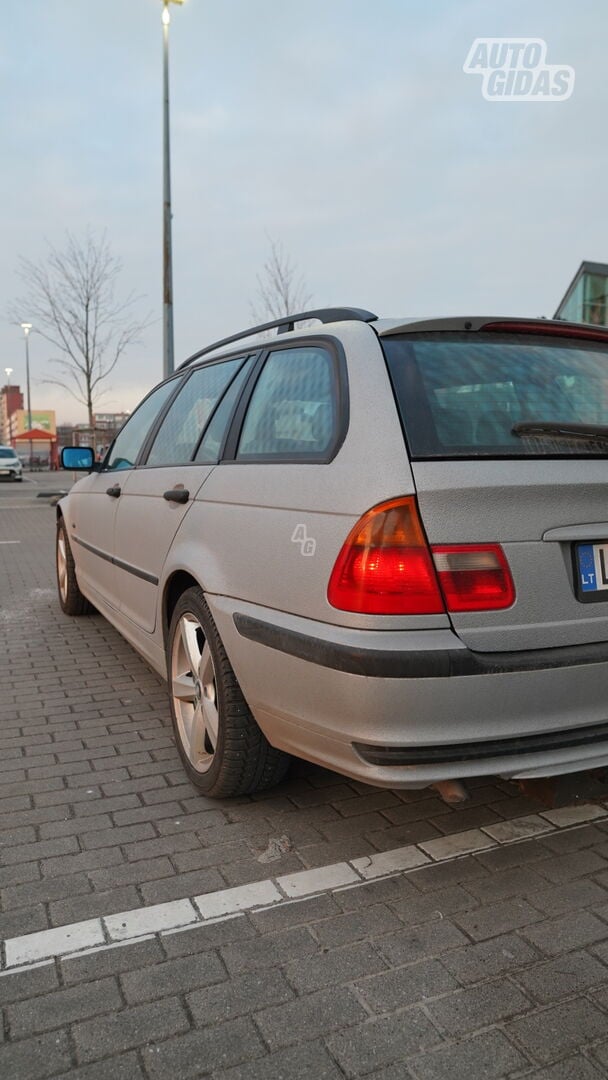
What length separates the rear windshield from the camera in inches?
89.1

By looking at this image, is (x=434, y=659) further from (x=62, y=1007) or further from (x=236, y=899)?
(x=62, y=1007)

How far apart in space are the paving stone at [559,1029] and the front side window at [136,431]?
3227 mm

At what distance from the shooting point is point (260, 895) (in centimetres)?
237

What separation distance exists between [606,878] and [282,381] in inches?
75.7

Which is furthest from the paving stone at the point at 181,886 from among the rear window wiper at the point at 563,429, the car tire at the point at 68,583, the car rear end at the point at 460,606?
the car tire at the point at 68,583

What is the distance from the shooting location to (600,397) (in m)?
2.62

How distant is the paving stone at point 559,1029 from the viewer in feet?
5.81

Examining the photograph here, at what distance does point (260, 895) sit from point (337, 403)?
146 centimetres

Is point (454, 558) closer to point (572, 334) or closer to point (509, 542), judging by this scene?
point (509, 542)

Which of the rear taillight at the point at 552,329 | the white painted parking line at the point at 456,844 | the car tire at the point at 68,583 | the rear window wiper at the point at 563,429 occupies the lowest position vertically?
the white painted parking line at the point at 456,844

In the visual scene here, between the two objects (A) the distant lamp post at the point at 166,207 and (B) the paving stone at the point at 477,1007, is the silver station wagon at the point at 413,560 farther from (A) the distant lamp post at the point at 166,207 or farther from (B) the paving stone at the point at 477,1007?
(A) the distant lamp post at the point at 166,207

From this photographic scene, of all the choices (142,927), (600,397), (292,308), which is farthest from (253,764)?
(292,308)

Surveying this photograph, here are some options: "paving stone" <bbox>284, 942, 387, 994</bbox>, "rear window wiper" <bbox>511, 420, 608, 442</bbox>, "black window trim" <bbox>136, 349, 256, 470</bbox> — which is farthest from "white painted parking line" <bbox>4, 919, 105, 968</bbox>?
"rear window wiper" <bbox>511, 420, 608, 442</bbox>

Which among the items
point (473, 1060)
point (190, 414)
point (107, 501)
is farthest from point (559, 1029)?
point (107, 501)
